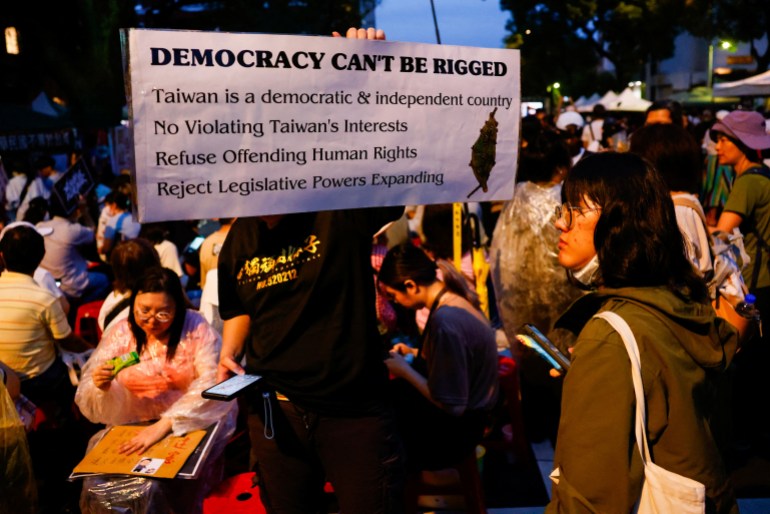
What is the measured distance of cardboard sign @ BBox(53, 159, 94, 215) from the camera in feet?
26.6

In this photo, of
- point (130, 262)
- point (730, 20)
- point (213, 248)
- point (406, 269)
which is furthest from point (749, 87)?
point (730, 20)

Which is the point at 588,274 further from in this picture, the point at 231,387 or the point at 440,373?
the point at 440,373

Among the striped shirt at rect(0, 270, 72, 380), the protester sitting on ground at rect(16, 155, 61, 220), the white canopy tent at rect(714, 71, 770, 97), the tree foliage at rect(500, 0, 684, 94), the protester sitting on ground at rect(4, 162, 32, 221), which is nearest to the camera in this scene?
the striped shirt at rect(0, 270, 72, 380)

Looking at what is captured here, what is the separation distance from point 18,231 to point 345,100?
11.9 feet

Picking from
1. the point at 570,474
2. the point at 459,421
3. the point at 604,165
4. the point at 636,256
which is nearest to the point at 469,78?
the point at 604,165

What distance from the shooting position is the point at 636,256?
1706 mm

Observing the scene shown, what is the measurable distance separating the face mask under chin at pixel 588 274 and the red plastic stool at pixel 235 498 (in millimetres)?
2305

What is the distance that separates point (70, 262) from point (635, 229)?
260 inches

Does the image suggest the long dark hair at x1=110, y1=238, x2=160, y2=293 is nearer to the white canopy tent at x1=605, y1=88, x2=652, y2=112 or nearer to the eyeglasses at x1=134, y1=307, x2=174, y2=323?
the eyeglasses at x1=134, y1=307, x2=174, y2=323

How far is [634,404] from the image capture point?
63.5 inches

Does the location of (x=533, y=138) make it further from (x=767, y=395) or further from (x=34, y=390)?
(x=34, y=390)

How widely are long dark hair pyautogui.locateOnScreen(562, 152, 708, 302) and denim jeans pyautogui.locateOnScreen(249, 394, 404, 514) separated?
1058 millimetres

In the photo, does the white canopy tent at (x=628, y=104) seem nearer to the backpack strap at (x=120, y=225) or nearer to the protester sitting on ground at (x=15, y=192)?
the protester sitting on ground at (x=15, y=192)

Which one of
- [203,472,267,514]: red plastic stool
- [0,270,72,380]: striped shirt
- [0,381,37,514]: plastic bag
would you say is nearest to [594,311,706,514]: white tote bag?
[0,381,37,514]: plastic bag
